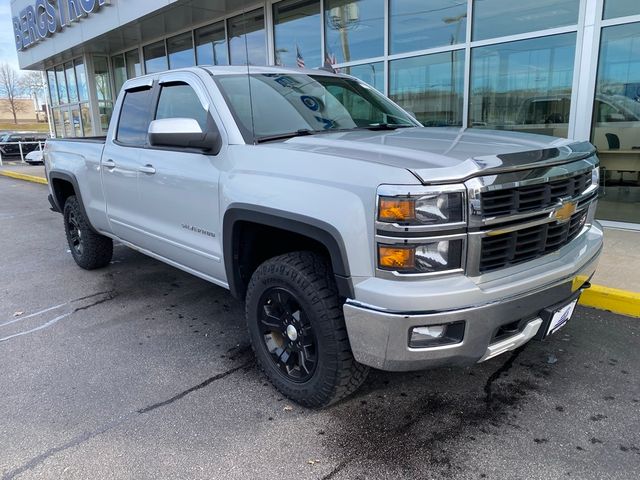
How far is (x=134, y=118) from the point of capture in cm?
438

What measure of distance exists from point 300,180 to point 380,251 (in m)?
0.63

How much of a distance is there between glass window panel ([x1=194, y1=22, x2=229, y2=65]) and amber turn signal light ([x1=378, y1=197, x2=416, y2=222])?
11908mm

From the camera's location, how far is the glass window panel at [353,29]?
30.4ft

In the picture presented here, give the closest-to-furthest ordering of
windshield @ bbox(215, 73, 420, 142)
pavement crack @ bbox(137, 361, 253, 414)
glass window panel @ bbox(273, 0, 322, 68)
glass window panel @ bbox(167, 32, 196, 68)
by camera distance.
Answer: pavement crack @ bbox(137, 361, 253, 414) → windshield @ bbox(215, 73, 420, 142) → glass window panel @ bbox(273, 0, 322, 68) → glass window panel @ bbox(167, 32, 196, 68)

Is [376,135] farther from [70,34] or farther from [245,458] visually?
[70,34]

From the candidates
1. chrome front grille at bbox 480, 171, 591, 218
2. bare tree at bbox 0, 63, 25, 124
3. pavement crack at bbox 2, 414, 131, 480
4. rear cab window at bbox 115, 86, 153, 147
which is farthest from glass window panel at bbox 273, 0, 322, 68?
bare tree at bbox 0, 63, 25, 124

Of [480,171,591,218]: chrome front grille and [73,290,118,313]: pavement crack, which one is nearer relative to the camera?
[480,171,591,218]: chrome front grille

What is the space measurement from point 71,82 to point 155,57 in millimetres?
6363

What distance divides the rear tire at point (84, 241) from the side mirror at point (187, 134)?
255cm

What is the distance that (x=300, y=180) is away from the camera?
261cm

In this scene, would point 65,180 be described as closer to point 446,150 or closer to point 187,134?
point 187,134

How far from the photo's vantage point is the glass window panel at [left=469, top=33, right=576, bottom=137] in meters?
7.00

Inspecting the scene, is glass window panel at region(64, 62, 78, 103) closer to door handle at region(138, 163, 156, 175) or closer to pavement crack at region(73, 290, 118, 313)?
pavement crack at region(73, 290, 118, 313)

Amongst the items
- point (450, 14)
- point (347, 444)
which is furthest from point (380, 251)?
point (450, 14)
